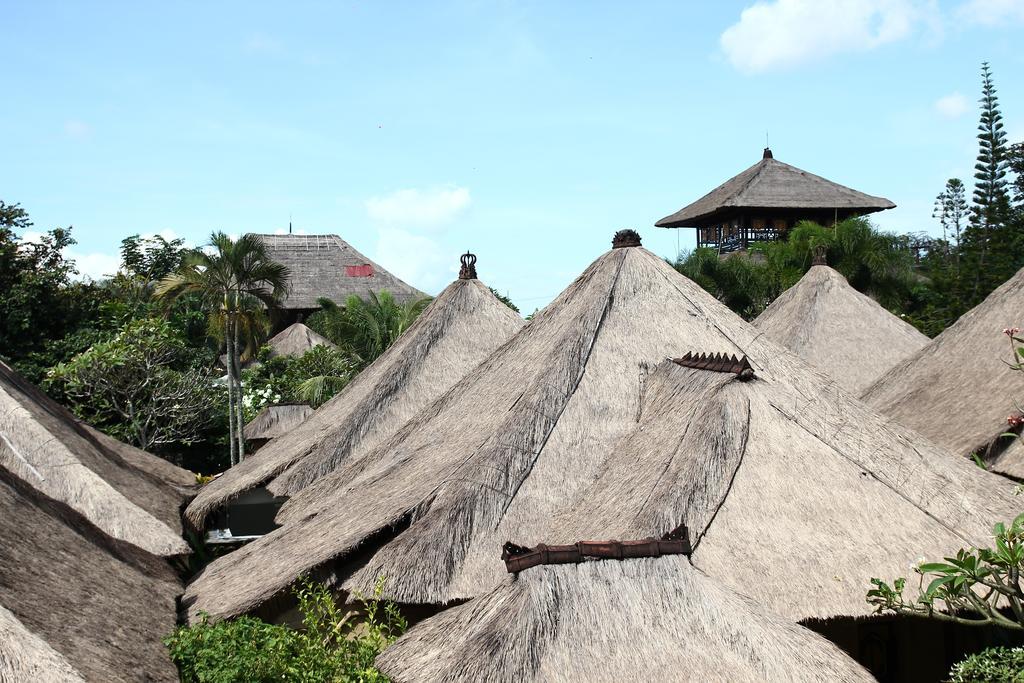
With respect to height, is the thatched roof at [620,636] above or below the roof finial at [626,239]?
below

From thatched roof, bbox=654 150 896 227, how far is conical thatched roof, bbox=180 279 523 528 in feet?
61.6

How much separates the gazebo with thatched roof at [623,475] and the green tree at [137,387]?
484 inches

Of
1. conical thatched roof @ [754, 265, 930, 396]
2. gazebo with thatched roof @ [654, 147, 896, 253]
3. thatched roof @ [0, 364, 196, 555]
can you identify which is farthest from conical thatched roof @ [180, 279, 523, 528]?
gazebo with thatched roof @ [654, 147, 896, 253]

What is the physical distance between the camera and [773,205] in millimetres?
32156

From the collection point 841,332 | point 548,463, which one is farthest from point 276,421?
point 548,463

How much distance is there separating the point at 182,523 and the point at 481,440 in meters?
5.73

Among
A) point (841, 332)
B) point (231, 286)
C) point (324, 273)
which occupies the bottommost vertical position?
point (841, 332)

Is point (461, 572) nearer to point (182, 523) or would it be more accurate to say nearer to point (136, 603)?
point (136, 603)

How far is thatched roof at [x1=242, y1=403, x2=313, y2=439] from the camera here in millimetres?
21031

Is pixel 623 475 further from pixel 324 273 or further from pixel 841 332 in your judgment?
pixel 324 273

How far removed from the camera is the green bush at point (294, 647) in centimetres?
656

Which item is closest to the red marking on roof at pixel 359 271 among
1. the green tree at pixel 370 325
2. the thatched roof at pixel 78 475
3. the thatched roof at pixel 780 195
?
the thatched roof at pixel 780 195

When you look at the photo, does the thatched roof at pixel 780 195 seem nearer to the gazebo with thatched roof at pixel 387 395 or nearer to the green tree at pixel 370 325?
the green tree at pixel 370 325

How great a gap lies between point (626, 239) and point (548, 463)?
310 centimetres
